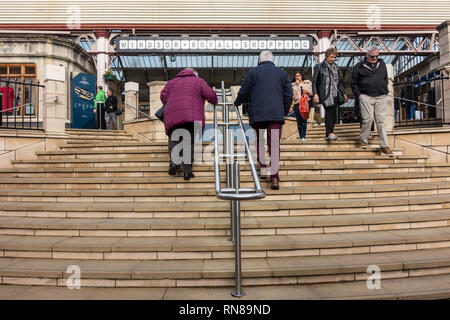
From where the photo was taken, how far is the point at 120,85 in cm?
1880

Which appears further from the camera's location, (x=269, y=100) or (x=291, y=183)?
(x=291, y=183)

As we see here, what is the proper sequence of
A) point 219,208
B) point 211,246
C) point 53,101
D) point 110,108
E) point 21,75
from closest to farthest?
point 211,246, point 219,208, point 53,101, point 110,108, point 21,75

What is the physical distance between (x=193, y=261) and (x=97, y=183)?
2588mm

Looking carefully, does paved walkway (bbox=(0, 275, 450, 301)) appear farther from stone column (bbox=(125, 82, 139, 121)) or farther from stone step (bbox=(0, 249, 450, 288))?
stone column (bbox=(125, 82, 139, 121))

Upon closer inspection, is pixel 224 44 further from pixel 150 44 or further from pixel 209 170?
pixel 209 170

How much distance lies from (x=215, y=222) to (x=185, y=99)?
1.98 metres

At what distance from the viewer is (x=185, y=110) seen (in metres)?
4.35

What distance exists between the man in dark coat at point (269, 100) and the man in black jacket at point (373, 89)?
6.58ft

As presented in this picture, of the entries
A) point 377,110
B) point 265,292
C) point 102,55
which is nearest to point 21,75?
point 102,55

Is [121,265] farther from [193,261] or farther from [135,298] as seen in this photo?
[193,261]

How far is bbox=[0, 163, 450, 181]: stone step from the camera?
4848 millimetres

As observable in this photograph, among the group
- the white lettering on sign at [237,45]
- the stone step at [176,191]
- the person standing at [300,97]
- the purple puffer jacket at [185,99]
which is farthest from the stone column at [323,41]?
the purple puffer jacket at [185,99]
